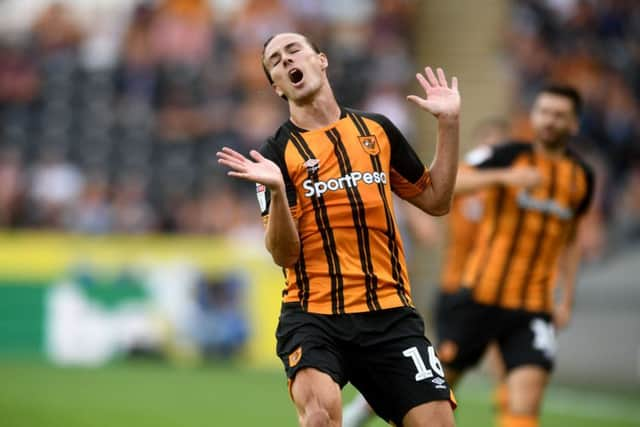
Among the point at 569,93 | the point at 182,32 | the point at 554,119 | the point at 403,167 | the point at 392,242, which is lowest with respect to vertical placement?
the point at 392,242

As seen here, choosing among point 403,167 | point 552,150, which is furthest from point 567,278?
point 403,167

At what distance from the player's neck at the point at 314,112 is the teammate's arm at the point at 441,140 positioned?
0.38 metres

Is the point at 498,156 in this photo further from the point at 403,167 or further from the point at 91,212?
the point at 91,212

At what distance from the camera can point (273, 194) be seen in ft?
17.4

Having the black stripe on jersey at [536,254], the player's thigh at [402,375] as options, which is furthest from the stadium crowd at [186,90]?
the player's thigh at [402,375]

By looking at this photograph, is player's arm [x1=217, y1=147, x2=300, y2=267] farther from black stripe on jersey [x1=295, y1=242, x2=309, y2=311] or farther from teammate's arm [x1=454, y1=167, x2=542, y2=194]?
Answer: teammate's arm [x1=454, y1=167, x2=542, y2=194]

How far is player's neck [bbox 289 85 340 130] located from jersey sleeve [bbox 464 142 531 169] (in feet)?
8.78

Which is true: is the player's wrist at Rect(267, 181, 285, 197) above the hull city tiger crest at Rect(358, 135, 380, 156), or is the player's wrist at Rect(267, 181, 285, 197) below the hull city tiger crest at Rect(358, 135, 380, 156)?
below

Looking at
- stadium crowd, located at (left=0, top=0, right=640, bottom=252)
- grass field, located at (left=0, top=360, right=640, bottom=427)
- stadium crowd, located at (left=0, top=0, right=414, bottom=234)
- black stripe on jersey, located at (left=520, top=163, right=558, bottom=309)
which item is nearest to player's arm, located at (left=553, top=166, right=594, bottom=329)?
black stripe on jersey, located at (left=520, top=163, right=558, bottom=309)

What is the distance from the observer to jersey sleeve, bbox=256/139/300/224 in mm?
5570

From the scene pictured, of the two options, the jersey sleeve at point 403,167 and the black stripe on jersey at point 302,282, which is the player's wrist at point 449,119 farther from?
the black stripe on jersey at point 302,282

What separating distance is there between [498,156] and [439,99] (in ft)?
8.48

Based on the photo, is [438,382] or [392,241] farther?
[392,241]

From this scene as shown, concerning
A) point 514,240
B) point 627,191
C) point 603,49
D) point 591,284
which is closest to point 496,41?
point 603,49
